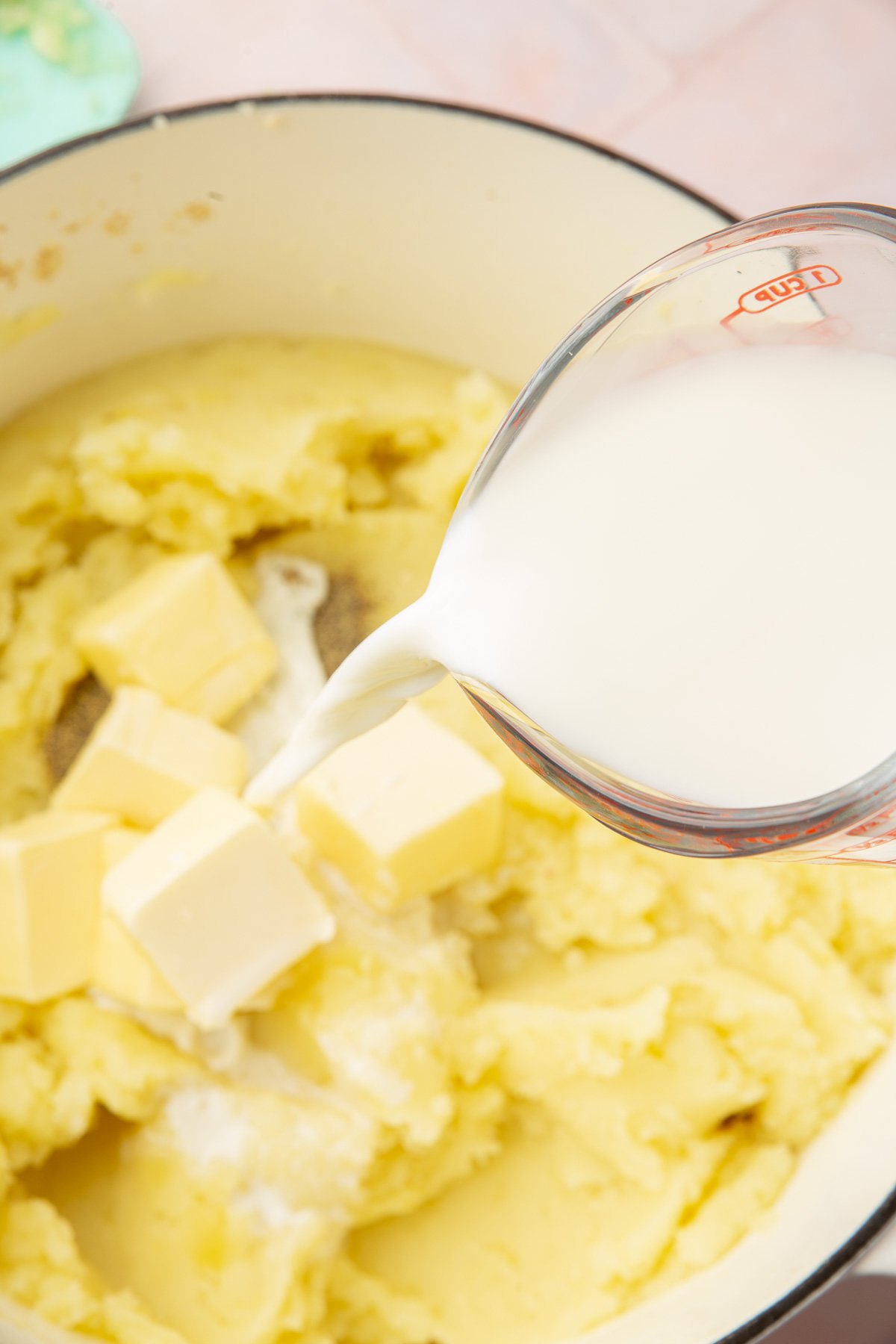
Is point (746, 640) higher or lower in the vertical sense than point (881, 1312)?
higher

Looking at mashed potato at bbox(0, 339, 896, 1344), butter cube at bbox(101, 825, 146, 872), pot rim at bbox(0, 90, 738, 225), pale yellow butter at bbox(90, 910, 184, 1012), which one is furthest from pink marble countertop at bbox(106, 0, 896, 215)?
pale yellow butter at bbox(90, 910, 184, 1012)

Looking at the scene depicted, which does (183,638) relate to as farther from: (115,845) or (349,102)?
(349,102)

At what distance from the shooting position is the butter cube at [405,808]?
131 centimetres

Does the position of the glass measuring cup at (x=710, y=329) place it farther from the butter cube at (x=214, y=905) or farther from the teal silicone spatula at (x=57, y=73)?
the teal silicone spatula at (x=57, y=73)

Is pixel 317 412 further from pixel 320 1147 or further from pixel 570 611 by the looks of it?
pixel 320 1147

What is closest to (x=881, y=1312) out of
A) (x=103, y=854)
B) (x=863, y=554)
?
(x=863, y=554)

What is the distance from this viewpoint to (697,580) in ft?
3.12

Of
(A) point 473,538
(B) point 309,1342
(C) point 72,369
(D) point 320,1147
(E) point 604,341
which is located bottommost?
(B) point 309,1342

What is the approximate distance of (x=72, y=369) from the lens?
4.98ft

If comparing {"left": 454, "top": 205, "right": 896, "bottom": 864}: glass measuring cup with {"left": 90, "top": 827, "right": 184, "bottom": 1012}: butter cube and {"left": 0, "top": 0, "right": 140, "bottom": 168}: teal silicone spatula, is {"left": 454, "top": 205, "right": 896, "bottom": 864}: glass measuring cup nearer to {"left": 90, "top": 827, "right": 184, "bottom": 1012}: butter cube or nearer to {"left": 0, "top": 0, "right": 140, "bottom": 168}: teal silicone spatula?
{"left": 90, "top": 827, "right": 184, "bottom": 1012}: butter cube

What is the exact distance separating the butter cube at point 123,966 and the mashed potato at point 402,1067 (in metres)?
0.04

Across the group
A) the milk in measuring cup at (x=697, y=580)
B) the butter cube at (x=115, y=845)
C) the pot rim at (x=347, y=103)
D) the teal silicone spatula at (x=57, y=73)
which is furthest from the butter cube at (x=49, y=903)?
the teal silicone spatula at (x=57, y=73)

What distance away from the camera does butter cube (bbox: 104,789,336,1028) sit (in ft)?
4.17

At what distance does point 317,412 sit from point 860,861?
84 centimetres
